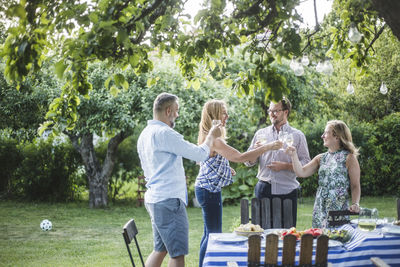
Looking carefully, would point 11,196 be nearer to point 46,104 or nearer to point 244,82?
point 46,104

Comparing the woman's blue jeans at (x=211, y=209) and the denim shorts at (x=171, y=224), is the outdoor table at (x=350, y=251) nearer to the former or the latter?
the denim shorts at (x=171, y=224)

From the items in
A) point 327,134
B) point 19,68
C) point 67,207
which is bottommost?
point 67,207

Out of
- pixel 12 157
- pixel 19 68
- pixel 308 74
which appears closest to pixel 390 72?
pixel 308 74

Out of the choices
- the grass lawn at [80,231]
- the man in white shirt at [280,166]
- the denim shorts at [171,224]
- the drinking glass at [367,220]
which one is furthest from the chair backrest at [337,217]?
the grass lawn at [80,231]

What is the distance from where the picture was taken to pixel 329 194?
14.3 ft

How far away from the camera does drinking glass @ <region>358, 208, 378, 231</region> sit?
351cm

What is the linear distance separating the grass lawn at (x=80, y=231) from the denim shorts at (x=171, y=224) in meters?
2.38

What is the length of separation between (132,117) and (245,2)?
7019 millimetres

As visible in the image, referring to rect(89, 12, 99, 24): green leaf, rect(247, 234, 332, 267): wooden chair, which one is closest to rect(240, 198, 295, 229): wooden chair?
rect(247, 234, 332, 267): wooden chair

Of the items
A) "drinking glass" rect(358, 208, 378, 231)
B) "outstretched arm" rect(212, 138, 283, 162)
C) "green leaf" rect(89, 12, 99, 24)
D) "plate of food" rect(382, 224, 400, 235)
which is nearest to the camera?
"green leaf" rect(89, 12, 99, 24)

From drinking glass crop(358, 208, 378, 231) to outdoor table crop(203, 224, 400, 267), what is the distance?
0.10m

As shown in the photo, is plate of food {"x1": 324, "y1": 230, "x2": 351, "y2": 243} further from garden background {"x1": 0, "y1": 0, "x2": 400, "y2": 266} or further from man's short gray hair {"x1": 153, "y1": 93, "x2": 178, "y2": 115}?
man's short gray hair {"x1": 153, "y1": 93, "x2": 178, "y2": 115}

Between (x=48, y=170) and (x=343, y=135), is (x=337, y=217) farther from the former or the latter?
(x=48, y=170)

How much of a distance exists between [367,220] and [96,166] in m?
9.10
